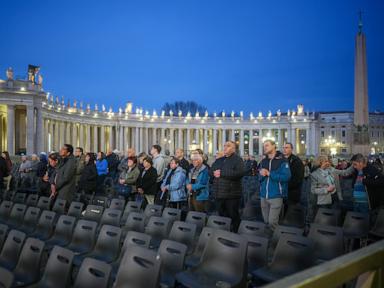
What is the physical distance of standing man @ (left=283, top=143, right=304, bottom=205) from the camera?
9.30m

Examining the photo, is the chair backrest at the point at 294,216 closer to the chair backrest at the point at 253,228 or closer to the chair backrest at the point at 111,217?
the chair backrest at the point at 253,228

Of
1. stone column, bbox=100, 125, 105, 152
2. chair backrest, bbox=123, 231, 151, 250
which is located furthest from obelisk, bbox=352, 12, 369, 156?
stone column, bbox=100, 125, 105, 152

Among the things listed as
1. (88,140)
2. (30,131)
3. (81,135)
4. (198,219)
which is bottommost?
(198,219)

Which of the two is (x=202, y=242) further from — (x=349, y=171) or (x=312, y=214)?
(x=349, y=171)

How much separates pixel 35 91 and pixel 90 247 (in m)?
40.0

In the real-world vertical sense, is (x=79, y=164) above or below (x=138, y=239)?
above

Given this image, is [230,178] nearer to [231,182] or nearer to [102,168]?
[231,182]

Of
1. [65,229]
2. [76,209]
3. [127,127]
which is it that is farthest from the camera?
[127,127]

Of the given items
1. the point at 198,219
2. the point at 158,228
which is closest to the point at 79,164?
the point at 198,219

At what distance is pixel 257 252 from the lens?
512 cm

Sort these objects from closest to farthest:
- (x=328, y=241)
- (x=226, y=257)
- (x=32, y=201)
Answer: (x=226, y=257)
(x=328, y=241)
(x=32, y=201)

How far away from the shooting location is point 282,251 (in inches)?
193

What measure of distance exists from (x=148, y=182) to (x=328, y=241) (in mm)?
5764

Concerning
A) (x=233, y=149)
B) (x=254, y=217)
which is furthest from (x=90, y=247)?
(x=254, y=217)
